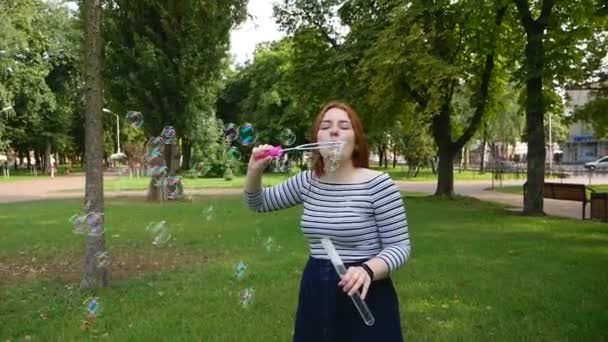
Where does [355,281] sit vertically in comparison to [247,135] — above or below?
below

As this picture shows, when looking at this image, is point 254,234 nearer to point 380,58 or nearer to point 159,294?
point 159,294

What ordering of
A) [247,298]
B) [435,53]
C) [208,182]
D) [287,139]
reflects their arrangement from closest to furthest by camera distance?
[287,139] → [247,298] → [435,53] → [208,182]

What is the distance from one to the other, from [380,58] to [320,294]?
16.8 meters

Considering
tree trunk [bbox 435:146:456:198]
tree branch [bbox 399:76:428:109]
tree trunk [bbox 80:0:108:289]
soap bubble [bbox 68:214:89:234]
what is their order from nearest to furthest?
1. soap bubble [bbox 68:214:89:234]
2. tree trunk [bbox 80:0:108:289]
3. tree branch [bbox 399:76:428:109]
4. tree trunk [bbox 435:146:456:198]

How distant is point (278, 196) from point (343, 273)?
0.80m

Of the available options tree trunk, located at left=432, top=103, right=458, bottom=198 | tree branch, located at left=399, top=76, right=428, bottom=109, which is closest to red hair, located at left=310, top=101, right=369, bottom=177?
tree branch, located at left=399, top=76, right=428, bottom=109

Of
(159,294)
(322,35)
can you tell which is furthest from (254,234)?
(322,35)

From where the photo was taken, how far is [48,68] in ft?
185

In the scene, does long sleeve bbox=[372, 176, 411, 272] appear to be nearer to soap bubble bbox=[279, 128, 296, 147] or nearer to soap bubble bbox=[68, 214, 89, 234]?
soap bubble bbox=[279, 128, 296, 147]

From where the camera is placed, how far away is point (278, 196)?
3.39 metres

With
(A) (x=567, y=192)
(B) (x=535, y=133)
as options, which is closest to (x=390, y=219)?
(B) (x=535, y=133)

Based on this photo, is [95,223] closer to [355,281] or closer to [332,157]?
[332,157]

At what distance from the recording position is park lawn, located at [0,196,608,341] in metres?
6.12

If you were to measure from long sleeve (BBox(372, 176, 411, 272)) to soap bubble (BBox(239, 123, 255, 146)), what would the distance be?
9.52 feet
